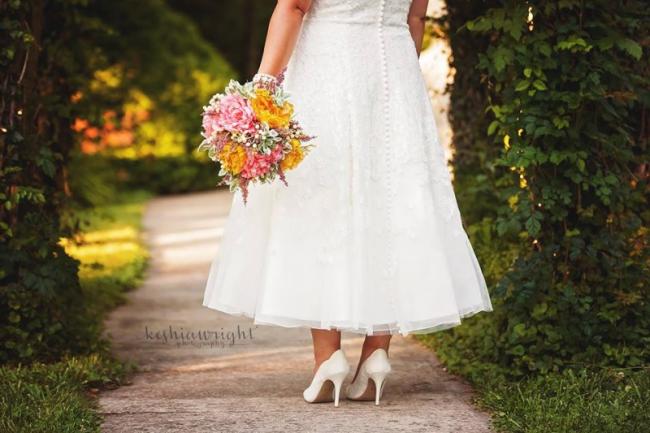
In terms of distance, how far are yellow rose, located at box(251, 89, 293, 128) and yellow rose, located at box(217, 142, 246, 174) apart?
0.14 m

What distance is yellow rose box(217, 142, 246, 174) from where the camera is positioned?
3.91 metres

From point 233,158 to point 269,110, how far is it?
225 millimetres

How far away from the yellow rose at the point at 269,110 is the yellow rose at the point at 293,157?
0.08m

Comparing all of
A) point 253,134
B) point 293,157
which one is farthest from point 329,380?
point 253,134

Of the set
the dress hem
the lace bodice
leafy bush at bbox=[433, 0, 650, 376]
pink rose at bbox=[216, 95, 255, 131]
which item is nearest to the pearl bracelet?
pink rose at bbox=[216, 95, 255, 131]

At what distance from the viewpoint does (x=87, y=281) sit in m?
7.48

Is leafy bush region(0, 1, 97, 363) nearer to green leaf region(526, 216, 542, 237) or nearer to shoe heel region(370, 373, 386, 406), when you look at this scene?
shoe heel region(370, 373, 386, 406)

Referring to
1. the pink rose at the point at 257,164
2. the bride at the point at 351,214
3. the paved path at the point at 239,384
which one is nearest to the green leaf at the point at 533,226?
the bride at the point at 351,214

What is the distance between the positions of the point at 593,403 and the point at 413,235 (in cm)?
94

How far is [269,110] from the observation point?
393cm

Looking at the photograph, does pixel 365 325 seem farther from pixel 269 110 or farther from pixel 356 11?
pixel 356 11

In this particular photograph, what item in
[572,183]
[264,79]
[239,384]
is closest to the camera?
[264,79]

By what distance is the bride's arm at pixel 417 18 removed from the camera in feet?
14.6

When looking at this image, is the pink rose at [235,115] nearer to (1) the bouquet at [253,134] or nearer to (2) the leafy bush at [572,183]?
(1) the bouquet at [253,134]
